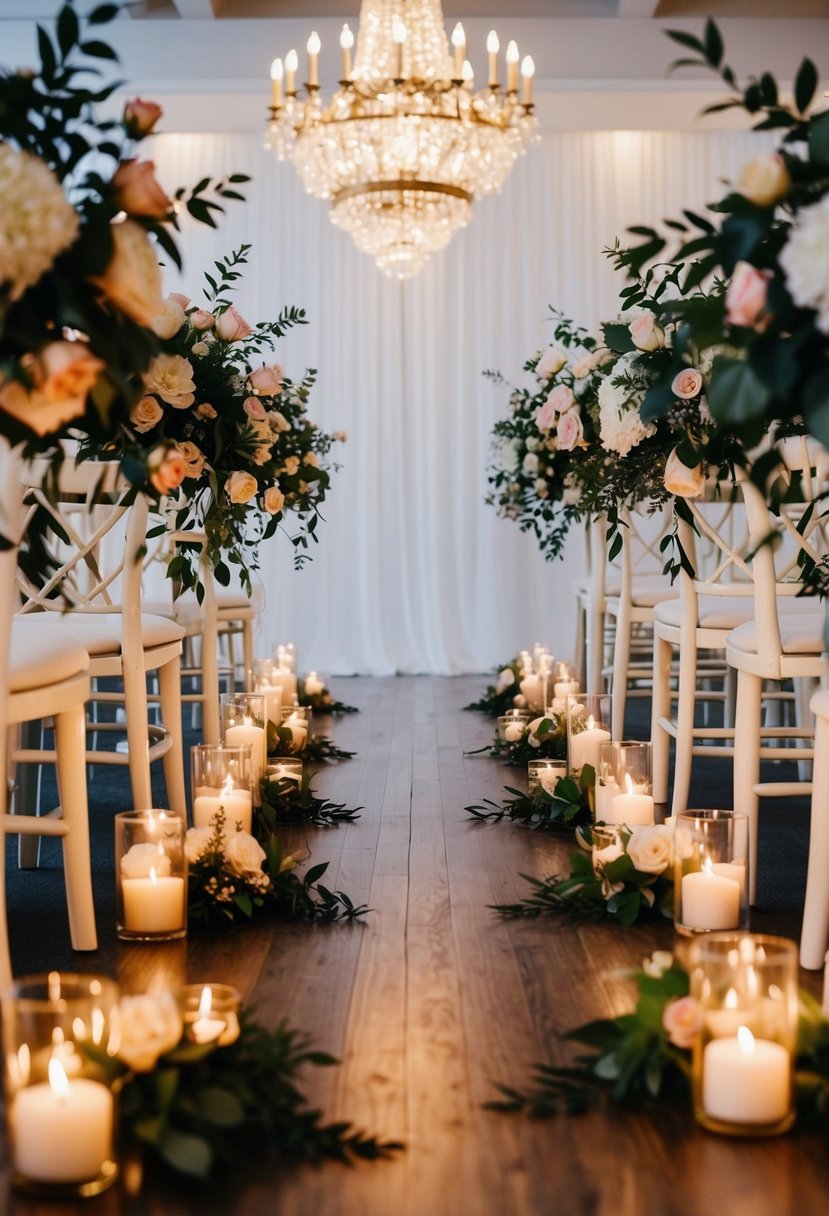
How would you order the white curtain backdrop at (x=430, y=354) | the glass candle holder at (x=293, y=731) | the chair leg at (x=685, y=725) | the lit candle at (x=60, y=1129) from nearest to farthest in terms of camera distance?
the lit candle at (x=60, y=1129)
the chair leg at (x=685, y=725)
the glass candle holder at (x=293, y=731)
the white curtain backdrop at (x=430, y=354)

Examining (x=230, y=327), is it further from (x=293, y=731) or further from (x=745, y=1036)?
(x=745, y=1036)

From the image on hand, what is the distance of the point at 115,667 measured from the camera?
2.78 metres

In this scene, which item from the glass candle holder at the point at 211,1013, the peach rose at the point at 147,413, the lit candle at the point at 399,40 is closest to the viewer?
the glass candle holder at the point at 211,1013

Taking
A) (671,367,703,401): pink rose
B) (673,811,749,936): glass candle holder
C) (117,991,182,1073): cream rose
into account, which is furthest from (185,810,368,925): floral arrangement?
(671,367,703,401): pink rose

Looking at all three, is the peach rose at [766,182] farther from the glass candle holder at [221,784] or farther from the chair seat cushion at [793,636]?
the glass candle holder at [221,784]

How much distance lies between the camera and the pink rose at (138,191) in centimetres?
149

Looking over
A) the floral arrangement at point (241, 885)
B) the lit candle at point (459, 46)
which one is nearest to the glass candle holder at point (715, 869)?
the floral arrangement at point (241, 885)

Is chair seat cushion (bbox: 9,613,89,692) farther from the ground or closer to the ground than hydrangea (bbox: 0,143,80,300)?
closer to the ground

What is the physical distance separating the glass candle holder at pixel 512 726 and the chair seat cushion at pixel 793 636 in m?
1.29

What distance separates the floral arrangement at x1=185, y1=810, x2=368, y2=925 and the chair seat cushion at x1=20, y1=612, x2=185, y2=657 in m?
0.52

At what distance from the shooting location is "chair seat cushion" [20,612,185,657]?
9.05 feet

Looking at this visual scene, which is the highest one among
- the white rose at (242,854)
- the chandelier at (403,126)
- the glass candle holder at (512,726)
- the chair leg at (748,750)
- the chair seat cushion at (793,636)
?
the chandelier at (403,126)

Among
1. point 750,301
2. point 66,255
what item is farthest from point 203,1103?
point 750,301

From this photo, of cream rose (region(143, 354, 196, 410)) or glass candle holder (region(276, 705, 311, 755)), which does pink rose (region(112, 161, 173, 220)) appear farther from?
glass candle holder (region(276, 705, 311, 755))
